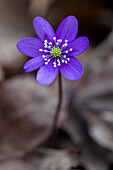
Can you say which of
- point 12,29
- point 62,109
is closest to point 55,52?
point 62,109

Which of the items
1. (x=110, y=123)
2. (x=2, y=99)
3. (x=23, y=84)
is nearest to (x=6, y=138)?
(x=2, y=99)

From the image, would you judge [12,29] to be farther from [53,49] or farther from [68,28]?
[68,28]

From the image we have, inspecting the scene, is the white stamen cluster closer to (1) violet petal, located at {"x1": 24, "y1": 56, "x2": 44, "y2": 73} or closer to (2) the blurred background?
(1) violet petal, located at {"x1": 24, "y1": 56, "x2": 44, "y2": 73}

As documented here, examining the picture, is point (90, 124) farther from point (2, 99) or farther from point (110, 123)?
point (2, 99)

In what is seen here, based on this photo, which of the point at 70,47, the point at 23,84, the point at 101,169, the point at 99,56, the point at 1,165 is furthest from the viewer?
the point at 99,56

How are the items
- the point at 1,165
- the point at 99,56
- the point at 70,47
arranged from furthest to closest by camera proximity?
the point at 99,56, the point at 1,165, the point at 70,47

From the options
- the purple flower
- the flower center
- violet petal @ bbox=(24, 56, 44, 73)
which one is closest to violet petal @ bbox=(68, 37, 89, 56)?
the purple flower
